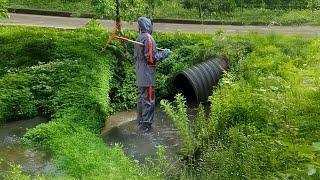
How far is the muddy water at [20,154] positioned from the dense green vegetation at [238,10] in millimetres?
10429

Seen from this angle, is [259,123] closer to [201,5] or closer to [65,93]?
[65,93]

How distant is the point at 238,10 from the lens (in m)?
20.2

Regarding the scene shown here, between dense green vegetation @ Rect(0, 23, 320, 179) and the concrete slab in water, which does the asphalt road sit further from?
the concrete slab in water

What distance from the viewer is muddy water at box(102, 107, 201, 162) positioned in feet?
28.0

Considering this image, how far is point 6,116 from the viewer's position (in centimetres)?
988

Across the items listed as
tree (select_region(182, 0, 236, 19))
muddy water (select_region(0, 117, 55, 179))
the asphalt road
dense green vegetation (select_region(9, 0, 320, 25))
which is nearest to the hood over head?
muddy water (select_region(0, 117, 55, 179))

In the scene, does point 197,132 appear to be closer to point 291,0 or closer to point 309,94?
point 309,94

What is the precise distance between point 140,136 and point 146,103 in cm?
63

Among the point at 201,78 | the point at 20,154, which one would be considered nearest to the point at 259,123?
the point at 201,78

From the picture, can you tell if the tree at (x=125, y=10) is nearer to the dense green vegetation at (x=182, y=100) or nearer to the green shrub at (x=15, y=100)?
the dense green vegetation at (x=182, y=100)

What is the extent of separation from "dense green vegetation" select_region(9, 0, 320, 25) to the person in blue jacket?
31.9ft

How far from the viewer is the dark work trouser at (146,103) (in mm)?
9570

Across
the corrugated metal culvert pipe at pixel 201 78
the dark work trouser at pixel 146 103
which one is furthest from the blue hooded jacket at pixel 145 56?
the corrugated metal culvert pipe at pixel 201 78

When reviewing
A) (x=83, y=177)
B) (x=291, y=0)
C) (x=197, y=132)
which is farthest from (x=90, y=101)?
(x=291, y=0)
